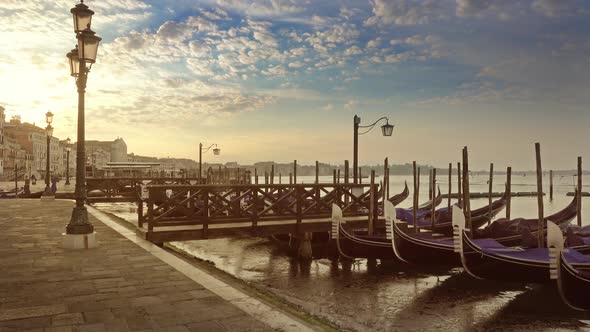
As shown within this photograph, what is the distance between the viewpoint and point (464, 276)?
9992 millimetres

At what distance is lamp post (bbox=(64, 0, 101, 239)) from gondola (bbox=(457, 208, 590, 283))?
6.91 metres

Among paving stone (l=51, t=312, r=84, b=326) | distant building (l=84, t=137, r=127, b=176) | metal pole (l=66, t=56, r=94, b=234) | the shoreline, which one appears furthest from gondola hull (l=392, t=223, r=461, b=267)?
distant building (l=84, t=137, r=127, b=176)

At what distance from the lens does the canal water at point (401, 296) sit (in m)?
6.61

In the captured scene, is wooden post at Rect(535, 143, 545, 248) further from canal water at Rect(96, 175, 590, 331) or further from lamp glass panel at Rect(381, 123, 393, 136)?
lamp glass panel at Rect(381, 123, 393, 136)

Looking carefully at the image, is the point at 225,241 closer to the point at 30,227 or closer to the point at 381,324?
the point at 30,227

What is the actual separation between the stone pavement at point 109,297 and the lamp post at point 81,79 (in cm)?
48

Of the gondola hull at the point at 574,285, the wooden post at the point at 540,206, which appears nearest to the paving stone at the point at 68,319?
the gondola hull at the point at 574,285

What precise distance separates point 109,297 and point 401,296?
5414 millimetres

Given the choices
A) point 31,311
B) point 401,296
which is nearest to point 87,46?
point 31,311

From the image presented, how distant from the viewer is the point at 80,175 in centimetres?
743

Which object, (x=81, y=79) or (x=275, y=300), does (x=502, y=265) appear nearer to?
(x=275, y=300)

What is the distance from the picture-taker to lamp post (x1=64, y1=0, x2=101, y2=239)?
284 inches

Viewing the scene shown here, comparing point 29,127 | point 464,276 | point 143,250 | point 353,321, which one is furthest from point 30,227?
point 29,127

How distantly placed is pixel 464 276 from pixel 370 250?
2.17 metres
